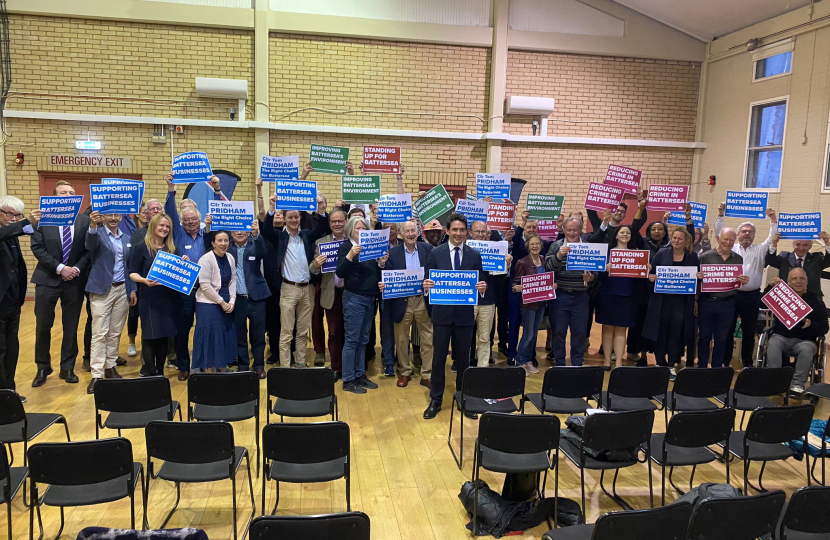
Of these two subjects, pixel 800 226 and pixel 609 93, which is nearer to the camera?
pixel 800 226

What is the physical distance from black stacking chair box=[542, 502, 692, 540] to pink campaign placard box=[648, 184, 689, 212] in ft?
16.2

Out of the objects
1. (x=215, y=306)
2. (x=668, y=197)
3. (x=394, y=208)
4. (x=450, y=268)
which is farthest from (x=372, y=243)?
(x=668, y=197)

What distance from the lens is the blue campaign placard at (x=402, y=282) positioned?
17.9ft

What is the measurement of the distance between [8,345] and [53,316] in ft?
1.71

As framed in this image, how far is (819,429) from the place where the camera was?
488 cm

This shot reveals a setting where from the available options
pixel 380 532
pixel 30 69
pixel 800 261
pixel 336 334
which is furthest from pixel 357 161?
pixel 380 532

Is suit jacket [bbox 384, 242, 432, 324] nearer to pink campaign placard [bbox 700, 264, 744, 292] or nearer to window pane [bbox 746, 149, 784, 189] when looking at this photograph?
pink campaign placard [bbox 700, 264, 744, 292]

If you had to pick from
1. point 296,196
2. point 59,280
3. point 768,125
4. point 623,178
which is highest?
point 768,125

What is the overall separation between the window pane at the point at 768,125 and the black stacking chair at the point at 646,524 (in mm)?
9634

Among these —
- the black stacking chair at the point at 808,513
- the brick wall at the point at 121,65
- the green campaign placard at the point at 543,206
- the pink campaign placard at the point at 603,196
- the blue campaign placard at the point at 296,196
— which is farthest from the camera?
the brick wall at the point at 121,65

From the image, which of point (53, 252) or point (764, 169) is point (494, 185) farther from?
point (764, 169)

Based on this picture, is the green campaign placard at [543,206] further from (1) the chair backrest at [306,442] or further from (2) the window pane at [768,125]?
(2) the window pane at [768,125]

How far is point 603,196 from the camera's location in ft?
22.1

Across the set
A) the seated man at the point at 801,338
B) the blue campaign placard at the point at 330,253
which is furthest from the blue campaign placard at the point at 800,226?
the blue campaign placard at the point at 330,253
